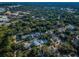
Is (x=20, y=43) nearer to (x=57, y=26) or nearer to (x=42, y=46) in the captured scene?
(x=42, y=46)

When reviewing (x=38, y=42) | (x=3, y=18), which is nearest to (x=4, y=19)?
(x=3, y=18)

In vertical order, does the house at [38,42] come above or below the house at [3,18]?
below

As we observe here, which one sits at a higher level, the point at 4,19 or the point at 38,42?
the point at 4,19

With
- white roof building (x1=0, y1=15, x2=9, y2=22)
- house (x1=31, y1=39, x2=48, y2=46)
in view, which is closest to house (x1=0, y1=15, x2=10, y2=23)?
white roof building (x1=0, y1=15, x2=9, y2=22)

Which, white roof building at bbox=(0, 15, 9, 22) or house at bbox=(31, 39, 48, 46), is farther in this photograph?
white roof building at bbox=(0, 15, 9, 22)

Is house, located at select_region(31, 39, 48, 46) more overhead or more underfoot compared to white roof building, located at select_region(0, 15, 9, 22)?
more underfoot

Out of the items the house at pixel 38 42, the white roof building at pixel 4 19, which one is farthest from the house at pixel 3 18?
the house at pixel 38 42

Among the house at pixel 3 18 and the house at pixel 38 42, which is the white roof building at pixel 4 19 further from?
the house at pixel 38 42

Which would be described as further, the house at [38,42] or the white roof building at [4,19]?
the white roof building at [4,19]

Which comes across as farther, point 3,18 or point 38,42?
point 3,18

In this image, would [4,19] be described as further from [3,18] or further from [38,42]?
[38,42]

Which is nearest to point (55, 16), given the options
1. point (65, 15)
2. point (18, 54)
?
point (65, 15)

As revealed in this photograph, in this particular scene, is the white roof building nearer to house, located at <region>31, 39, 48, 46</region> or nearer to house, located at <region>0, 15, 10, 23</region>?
house, located at <region>0, 15, 10, 23</region>
